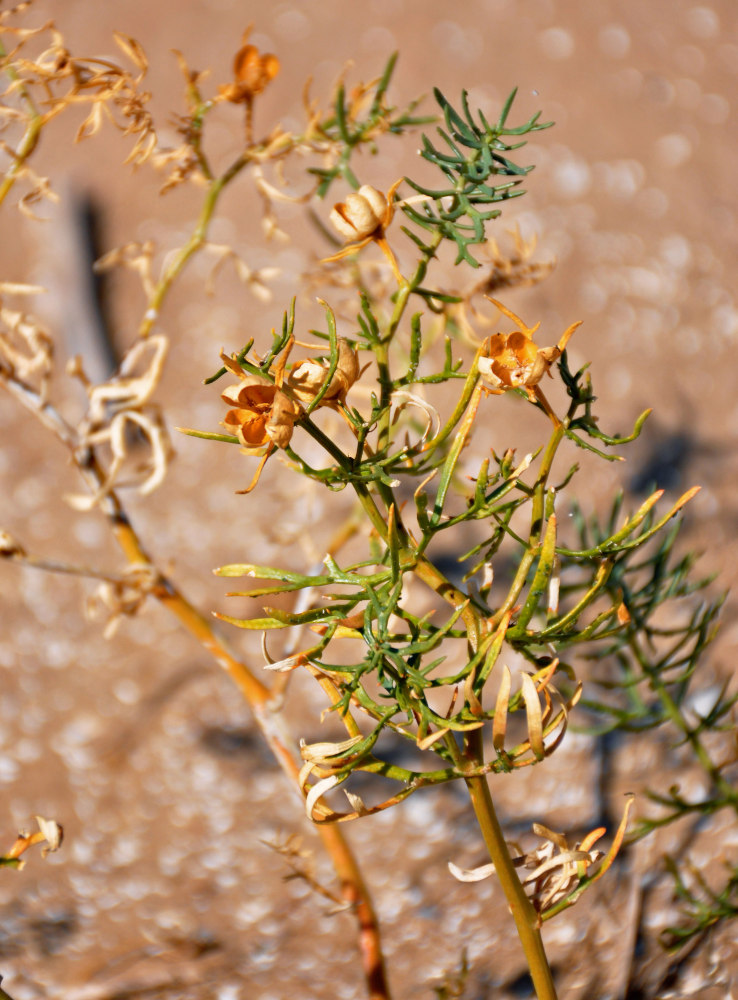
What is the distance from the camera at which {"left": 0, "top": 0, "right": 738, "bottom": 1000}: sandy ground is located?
0.64m

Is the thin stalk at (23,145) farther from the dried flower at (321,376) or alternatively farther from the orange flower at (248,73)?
the dried flower at (321,376)

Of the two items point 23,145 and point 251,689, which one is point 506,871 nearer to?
point 251,689

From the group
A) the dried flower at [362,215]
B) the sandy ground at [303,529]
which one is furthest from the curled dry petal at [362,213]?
the sandy ground at [303,529]

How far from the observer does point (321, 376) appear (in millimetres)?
225

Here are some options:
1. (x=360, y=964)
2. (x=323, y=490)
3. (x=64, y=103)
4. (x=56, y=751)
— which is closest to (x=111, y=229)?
(x=323, y=490)

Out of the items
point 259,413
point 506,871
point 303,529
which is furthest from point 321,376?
point 303,529

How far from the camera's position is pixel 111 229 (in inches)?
39.8

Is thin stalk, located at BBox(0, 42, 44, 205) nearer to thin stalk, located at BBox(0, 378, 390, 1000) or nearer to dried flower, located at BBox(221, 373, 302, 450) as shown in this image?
thin stalk, located at BBox(0, 378, 390, 1000)

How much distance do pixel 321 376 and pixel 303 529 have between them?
280 mm

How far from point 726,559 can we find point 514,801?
29 centimetres

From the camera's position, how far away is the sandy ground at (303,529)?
64 centimetres

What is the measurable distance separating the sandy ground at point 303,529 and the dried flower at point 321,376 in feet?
1.04

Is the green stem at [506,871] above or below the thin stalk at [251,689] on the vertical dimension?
below

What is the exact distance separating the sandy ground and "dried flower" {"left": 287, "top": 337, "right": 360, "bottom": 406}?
316mm
